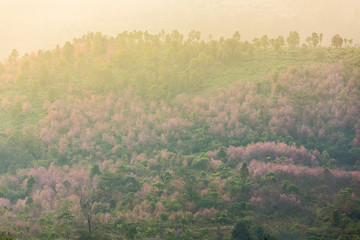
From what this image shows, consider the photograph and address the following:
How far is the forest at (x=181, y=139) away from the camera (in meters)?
54.7

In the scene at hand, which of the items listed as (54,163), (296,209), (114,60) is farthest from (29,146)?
(296,209)

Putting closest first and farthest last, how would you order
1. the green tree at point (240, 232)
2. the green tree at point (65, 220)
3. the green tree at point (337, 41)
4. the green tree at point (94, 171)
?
the green tree at point (240, 232), the green tree at point (65, 220), the green tree at point (94, 171), the green tree at point (337, 41)

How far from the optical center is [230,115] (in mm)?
88125

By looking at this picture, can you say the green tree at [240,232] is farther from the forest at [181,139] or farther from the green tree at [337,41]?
A: the green tree at [337,41]

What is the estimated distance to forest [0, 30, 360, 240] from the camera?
179 feet

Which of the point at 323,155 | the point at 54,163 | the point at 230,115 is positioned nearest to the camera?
the point at 323,155

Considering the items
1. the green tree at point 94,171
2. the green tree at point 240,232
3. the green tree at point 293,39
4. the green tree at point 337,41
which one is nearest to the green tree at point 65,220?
the green tree at point 94,171

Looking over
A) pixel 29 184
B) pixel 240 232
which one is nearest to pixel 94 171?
pixel 29 184

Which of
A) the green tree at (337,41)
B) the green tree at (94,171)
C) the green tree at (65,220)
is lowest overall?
the green tree at (65,220)

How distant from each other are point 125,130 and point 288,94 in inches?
1551

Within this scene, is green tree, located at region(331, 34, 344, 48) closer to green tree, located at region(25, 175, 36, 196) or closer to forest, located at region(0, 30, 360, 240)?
forest, located at region(0, 30, 360, 240)

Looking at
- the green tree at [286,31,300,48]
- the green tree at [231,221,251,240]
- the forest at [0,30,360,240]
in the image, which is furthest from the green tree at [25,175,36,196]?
the green tree at [286,31,300,48]

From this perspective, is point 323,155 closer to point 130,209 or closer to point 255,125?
point 255,125

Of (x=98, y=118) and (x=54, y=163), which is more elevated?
(x=98, y=118)
